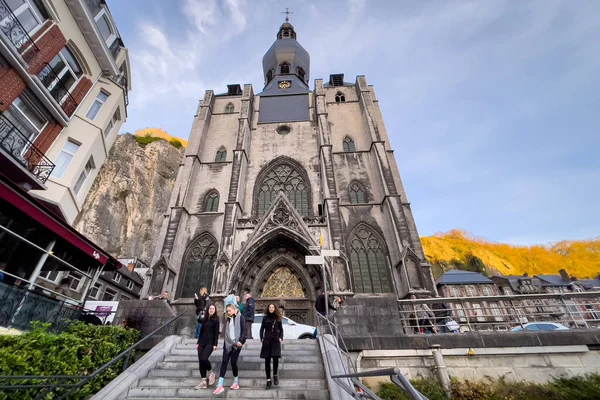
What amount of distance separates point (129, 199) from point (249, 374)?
40491mm

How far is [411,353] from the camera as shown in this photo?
655 cm

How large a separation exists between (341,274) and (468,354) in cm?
683

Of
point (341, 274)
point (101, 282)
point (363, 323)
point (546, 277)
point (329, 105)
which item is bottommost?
point (363, 323)

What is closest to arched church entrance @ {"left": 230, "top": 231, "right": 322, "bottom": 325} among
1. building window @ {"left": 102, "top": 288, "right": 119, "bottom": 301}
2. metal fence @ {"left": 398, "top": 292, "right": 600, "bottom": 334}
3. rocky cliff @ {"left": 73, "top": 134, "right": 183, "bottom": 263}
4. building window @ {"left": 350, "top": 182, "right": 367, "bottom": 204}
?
metal fence @ {"left": 398, "top": 292, "right": 600, "bottom": 334}

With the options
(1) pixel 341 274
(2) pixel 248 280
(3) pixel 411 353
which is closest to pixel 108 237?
(2) pixel 248 280

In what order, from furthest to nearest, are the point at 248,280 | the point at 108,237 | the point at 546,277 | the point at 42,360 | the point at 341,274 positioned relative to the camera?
1. the point at 546,277
2. the point at 108,237
3. the point at 248,280
4. the point at 341,274
5. the point at 42,360

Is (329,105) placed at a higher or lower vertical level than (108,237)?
higher

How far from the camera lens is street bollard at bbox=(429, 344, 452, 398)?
5881 mm

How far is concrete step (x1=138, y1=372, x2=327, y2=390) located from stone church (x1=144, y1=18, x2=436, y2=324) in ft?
21.9

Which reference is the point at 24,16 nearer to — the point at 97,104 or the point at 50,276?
the point at 97,104

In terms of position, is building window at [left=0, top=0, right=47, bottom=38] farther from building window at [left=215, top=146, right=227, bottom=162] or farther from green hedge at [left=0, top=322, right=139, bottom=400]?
building window at [left=215, top=146, right=227, bottom=162]

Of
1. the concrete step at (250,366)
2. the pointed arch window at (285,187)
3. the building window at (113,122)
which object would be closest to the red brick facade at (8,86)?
the building window at (113,122)

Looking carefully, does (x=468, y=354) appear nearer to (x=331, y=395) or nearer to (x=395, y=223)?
(x=331, y=395)

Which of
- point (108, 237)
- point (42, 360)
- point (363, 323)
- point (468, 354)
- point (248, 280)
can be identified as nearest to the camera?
point (42, 360)
